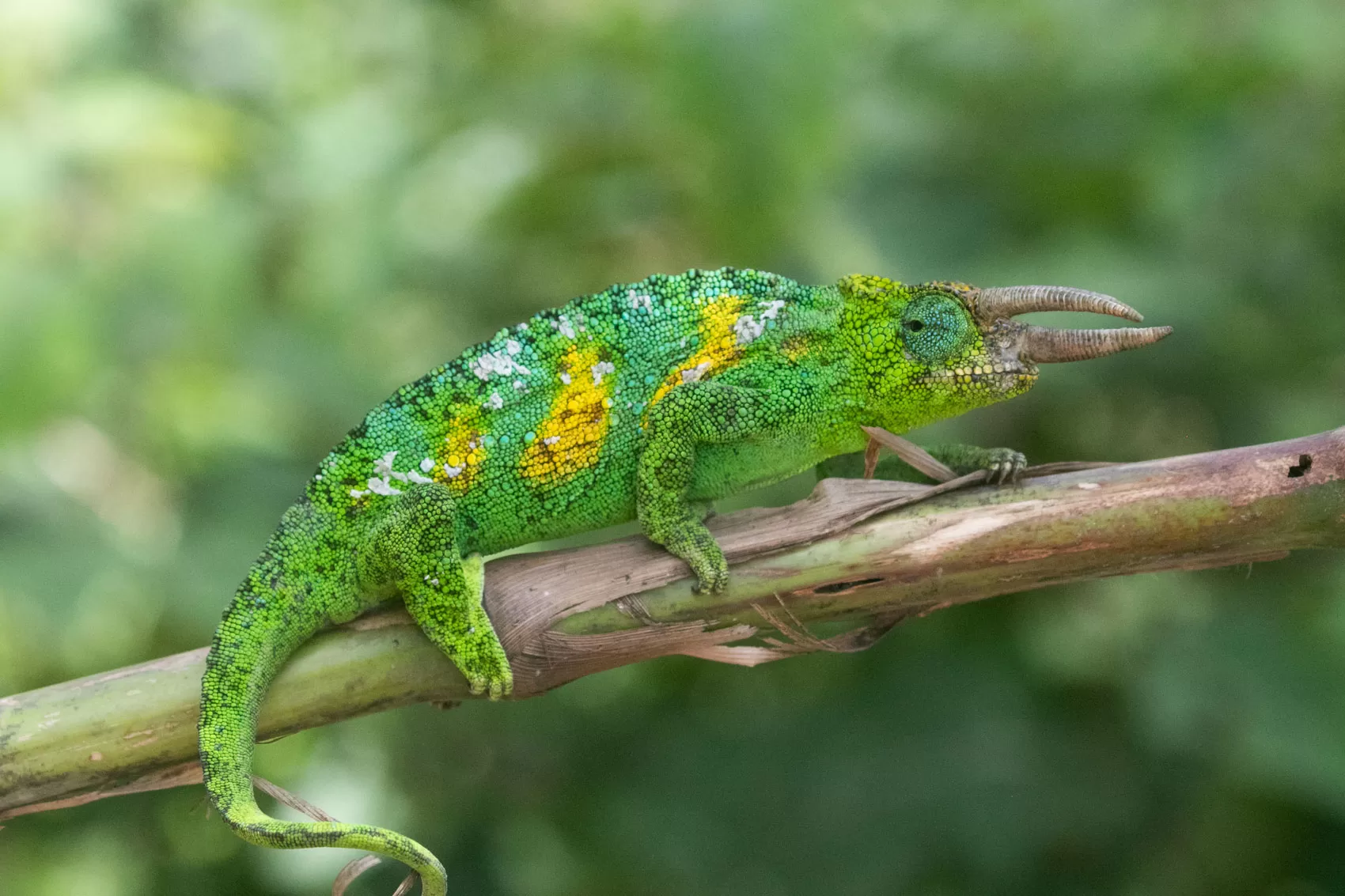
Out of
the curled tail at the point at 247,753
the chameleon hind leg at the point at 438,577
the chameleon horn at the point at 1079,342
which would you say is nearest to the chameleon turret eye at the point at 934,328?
the chameleon horn at the point at 1079,342

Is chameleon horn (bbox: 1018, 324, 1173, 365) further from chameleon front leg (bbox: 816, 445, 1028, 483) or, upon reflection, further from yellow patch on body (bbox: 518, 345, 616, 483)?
yellow patch on body (bbox: 518, 345, 616, 483)

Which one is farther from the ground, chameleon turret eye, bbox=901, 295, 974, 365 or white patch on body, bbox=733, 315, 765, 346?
white patch on body, bbox=733, 315, 765, 346

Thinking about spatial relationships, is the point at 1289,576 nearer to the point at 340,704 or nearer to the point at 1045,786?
the point at 1045,786

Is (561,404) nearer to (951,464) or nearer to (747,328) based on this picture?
(747,328)

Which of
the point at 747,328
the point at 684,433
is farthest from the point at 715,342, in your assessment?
the point at 684,433

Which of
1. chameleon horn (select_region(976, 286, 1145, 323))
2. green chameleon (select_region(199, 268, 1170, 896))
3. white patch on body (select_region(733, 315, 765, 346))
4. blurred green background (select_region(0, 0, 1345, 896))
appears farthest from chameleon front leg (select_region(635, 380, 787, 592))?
blurred green background (select_region(0, 0, 1345, 896))
